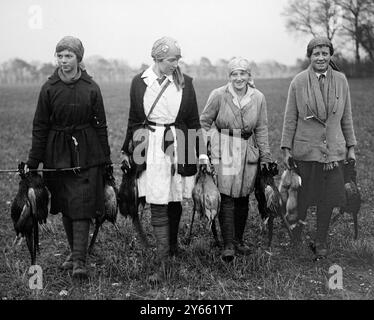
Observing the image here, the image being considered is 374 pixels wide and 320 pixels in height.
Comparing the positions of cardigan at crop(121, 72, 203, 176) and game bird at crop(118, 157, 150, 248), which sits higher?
cardigan at crop(121, 72, 203, 176)

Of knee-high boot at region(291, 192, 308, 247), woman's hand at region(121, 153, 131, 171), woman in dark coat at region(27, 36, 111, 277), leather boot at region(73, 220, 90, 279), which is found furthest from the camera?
knee-high boot at region(291, 192, 308, 247)

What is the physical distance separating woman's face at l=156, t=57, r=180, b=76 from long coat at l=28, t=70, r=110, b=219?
2.03 feet

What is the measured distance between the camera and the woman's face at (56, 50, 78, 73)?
4020 mm

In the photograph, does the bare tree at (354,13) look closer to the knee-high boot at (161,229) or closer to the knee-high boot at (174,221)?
the knee-high boot at (174,221)

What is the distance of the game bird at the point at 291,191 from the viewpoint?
4.93 meters

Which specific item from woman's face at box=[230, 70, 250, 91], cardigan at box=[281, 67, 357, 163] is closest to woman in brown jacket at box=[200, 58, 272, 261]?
woman's face at box=[230, 70, 250, 91]

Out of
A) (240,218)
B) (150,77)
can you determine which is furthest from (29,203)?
(240,218)

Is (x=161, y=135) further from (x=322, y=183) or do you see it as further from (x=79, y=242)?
(x=322, y=183)

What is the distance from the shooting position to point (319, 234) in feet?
16.3

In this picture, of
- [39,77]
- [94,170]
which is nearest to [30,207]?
[94,170]

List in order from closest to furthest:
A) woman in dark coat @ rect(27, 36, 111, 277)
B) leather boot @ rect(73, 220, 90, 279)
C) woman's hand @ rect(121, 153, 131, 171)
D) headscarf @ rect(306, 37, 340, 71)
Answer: woman in dark coat @ rect(27, 36, 111, 277)
leather boot @ rect(73, 220, 90, 279)
woman's hand @ rect(121, 153, 131, 171)
headscarf @ rect(306, 37, 340, 71)

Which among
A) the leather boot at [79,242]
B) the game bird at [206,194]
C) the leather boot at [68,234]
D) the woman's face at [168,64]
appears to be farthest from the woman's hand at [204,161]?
the leather boot at [68,234]

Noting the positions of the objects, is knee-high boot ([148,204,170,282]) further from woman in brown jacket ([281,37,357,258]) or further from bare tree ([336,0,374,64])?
bare tree ([336,0,374,64])
